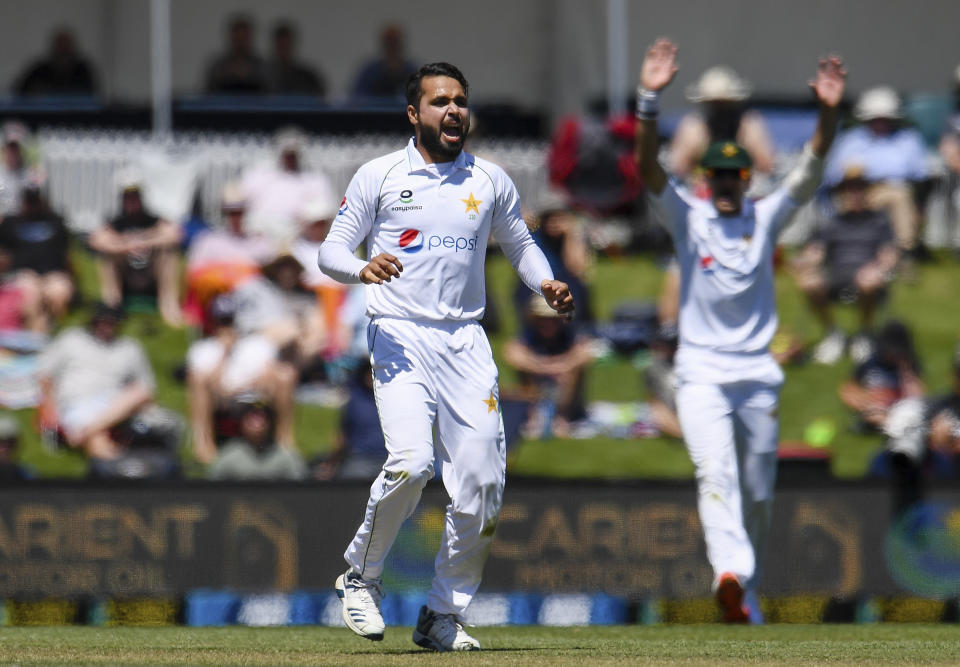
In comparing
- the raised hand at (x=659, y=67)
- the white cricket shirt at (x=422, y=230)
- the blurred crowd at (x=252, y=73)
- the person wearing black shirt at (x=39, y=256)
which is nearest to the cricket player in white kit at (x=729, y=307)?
the raised hand at (x=659, y=67)

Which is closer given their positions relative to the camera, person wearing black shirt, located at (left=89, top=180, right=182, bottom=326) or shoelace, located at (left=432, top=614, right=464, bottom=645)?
shoelace, located at (left=432, top=614, right=464, bottom=645)

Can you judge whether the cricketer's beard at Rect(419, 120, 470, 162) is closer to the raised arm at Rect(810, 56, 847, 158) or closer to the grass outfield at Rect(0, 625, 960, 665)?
the grass outfield at Rect(0, 625, 960, 665)

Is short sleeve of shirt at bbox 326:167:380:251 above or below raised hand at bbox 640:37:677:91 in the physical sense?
below

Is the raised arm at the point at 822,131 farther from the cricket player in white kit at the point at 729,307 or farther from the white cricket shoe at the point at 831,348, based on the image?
the white cricket shoe at the point at 831,348

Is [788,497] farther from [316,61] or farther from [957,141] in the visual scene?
[316,61]

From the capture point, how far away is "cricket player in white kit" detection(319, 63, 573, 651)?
7250mm

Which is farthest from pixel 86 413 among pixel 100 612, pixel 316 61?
pixel 316 61

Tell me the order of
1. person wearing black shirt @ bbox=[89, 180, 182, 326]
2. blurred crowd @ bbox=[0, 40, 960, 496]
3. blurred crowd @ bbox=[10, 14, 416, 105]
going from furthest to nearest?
blurred crowd @ bbox=[10, 14, 416, 105] < person wearing black shirt @ bbox=[89, 180, 182, 326] < blurred crowd @ bbox=[0, 40, 960, 496]

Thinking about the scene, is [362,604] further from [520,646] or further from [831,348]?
[831,348]

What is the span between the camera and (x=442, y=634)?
7359 millimetres

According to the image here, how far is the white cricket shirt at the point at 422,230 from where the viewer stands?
287 inches

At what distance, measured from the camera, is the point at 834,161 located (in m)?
17.2

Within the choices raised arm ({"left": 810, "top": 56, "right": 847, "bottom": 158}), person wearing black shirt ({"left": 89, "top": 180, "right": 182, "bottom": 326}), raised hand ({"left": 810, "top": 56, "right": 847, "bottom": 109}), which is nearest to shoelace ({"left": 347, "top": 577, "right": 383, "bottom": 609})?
raised arm ({"left": 810, "top": 56, "right": 847, "bottom": 158})

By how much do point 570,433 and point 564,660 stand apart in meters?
7.07
